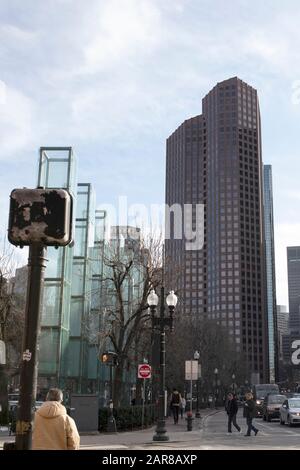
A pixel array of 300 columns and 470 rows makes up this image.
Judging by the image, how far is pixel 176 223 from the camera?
290 ft

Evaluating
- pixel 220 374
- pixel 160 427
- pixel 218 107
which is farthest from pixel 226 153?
pixel 160 427

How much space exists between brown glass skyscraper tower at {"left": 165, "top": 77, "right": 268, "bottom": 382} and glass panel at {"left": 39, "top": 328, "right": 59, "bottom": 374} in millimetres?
118386

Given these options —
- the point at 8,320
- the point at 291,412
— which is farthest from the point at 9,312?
the point at 291,412

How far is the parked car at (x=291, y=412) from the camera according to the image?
2895 centimetres

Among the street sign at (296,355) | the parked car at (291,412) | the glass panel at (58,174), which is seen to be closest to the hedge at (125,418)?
the parked car at (291,412)

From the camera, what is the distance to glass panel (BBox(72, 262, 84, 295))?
149 ft

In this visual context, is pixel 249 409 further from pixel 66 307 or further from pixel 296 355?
pixel 296 355

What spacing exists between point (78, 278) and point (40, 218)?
41153 millimetres

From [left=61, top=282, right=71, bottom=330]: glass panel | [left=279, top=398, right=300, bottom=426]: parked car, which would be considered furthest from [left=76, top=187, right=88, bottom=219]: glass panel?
[left=279, top=398, right=300, bottom=426]: parked car

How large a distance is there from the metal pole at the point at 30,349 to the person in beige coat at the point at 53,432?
124 cm

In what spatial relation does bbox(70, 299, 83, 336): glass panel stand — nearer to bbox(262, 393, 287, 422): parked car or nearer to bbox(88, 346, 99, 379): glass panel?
bbox(88, 346, 99, 379): glass panel

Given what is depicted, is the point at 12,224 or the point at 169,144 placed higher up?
the point at 169,144
